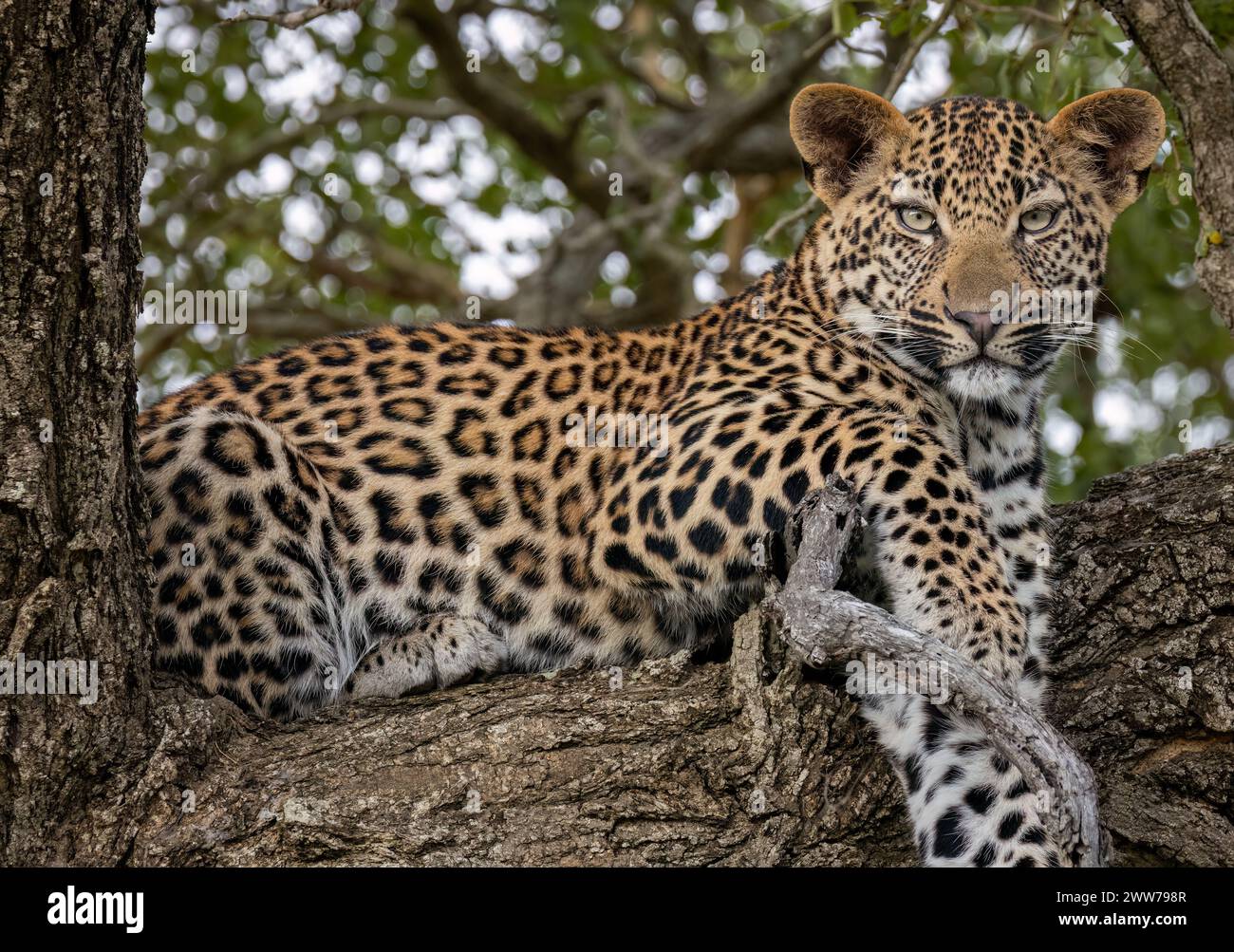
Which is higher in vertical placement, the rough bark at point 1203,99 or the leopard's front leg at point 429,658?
the rough bark at point 1203,99

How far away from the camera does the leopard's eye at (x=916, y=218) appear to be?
6051mm

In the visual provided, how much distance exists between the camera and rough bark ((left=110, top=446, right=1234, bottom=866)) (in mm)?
4785

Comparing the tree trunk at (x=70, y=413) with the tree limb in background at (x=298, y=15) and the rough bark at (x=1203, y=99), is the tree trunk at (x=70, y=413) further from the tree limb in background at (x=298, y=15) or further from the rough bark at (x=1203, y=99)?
the rough bark at (x=1203, y=99)

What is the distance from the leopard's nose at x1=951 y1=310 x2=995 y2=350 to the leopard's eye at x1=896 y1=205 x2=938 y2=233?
0.55 m

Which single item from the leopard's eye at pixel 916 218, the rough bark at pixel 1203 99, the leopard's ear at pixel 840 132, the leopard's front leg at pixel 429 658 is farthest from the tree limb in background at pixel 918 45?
the leopard's front leg at pixel 429 658

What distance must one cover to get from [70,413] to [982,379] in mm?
3335

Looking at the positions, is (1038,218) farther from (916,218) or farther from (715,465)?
(715,465)

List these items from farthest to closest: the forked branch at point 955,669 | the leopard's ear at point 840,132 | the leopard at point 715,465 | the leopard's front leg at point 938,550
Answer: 1. the leopard's ear at point 840,132
2. the leopard at point 715,465
3. the leopard's front leg at point 938,550
4. the forked branch at point 955,669

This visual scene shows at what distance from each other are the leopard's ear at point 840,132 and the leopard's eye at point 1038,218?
26.4 inches

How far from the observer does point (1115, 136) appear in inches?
241

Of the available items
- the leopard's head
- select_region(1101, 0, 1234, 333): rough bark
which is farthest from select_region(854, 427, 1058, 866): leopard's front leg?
select_region(1101, 0, 1234, 333): rough bark
